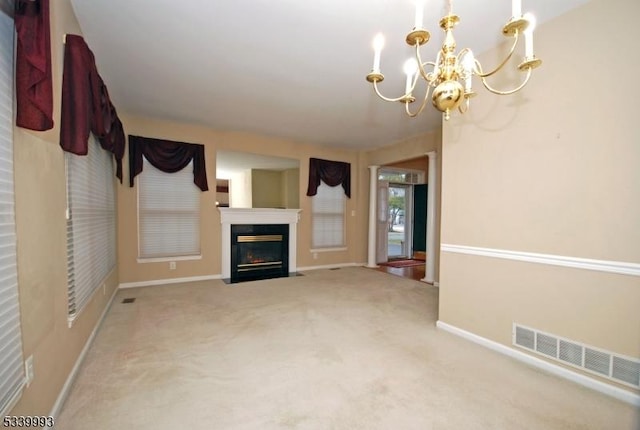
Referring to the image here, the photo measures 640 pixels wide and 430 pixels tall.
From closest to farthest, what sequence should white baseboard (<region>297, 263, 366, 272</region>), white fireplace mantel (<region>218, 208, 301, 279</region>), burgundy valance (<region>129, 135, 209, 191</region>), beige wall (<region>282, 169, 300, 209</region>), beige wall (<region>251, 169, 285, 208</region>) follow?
burgundy valance (<region>129, 135, 209, 191</region>) < white fireplace mantel (<region>218, 208, 301, 279</region>) < white baseboard (<region>297, 263, 366, 272</region>) < beige wall (<region>282, 169, 300, 209</region>) < beige wall (<region>251, 169, 285, 208</region>)

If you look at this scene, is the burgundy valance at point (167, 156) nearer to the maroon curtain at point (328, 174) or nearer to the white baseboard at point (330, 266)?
A: the maroon curtain at point (328, 174)

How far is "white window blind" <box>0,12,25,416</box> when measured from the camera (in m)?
1.07

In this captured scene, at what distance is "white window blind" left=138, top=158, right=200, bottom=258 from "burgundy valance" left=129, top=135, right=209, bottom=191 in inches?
4.7

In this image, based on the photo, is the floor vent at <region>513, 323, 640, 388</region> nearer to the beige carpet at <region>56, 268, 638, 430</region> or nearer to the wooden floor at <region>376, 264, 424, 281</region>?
the beige carpet at <region>56, 268, 638, 430</region>

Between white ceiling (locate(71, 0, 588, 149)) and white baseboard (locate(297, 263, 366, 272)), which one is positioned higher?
white ceiling (locate(71, 0, 588, 149))

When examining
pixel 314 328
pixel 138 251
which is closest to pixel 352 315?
pixel 314 328

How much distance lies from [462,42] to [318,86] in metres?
1.47

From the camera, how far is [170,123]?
4.46 m

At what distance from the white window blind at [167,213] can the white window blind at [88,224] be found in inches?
30.9

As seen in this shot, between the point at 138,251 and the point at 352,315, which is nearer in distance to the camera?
the point at 352,315

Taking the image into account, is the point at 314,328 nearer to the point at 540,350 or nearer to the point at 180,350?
the point at 180,350

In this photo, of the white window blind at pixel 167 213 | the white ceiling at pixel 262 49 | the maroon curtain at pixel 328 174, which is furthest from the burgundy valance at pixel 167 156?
the maroon curtain at pixel 328 174

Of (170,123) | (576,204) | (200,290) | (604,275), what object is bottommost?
(200,290)

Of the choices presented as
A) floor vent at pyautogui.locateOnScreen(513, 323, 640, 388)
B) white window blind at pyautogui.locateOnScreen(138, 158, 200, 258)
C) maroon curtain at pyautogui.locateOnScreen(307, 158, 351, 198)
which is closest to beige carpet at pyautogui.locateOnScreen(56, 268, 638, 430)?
floor vent at pyautogui.locateOnScreen(513, 323, 640, 388)
